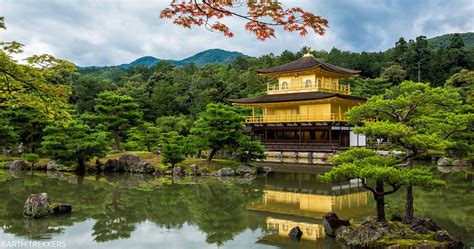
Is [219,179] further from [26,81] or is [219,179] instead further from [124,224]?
[26,81]

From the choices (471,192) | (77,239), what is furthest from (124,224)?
(471,192)

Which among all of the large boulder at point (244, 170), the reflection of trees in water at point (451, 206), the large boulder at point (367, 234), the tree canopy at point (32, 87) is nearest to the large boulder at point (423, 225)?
the large boulder at point (367, 234)

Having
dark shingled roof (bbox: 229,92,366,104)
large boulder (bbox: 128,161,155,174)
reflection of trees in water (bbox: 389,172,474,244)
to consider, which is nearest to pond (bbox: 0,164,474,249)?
reflection of trees in water (bbox: 389,172,474,244)

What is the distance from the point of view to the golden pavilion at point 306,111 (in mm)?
29203

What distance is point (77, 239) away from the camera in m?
8.77

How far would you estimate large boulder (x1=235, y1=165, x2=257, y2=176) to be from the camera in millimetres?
20180

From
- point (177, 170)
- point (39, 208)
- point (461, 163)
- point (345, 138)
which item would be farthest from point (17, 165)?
point (461, 163)

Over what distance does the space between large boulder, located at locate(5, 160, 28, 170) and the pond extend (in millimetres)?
4350

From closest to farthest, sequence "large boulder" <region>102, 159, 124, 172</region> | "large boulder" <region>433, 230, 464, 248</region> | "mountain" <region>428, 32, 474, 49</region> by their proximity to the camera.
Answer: "large boulder" <region>433, 230, 464, 248</region>
"large boulder" <region>102, 159, 124, 172</region>
"mountain" <region>428, 32, 474, 49</region>

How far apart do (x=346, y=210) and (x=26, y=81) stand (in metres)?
8.95

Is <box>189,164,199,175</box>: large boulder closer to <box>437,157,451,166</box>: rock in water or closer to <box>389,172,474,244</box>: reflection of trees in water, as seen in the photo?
<box>389,172,474,244</box>: reflection of trees in water

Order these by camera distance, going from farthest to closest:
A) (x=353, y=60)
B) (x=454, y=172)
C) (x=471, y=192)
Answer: (x=353, y=60) → (x=454, y=172) → (x=471, y=192)

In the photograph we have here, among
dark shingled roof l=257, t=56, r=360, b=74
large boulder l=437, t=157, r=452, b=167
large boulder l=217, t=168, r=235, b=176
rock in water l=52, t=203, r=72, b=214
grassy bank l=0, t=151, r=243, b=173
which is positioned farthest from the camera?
dark shingled roof l=257, t=56, r=360, b=74

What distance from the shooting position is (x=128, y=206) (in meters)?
12.6
